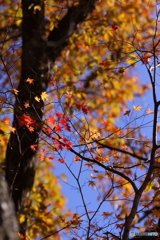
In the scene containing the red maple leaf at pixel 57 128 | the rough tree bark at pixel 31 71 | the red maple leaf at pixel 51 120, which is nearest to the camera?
the red maple leaf at pixel 57 128

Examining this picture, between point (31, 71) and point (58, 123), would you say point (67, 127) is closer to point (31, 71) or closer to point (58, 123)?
point (58, 123)

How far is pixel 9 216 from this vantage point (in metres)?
1.74

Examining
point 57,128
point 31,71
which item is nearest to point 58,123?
point 57,128

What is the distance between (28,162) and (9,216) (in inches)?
145

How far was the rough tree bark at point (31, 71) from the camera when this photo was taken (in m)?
5.16

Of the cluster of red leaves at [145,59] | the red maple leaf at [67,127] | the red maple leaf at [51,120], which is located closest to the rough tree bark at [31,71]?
the red maple leaf at [51,120]

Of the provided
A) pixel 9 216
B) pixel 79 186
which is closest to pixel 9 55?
pixel 79 186

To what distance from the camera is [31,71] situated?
562 centimetres

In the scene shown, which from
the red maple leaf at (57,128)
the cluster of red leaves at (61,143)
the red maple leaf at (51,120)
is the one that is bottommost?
the cluster of red leaves at (61,143)

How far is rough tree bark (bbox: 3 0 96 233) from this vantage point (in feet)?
16.9

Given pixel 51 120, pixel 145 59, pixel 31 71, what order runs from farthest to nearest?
pixel 31 71 → pixel 51 120 → pixel 145 59

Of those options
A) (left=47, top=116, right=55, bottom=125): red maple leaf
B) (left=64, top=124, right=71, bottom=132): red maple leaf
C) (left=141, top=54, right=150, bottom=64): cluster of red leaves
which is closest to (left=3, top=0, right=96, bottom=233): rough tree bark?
(left=47, top=116, right=55, bottom=125): red maple leaf

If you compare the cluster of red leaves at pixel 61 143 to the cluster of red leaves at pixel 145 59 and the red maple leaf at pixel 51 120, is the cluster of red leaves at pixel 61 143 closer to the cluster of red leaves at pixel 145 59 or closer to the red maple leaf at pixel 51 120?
the red maple leaf at pixel 51 120

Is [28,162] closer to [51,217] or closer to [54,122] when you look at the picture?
[54,122]
